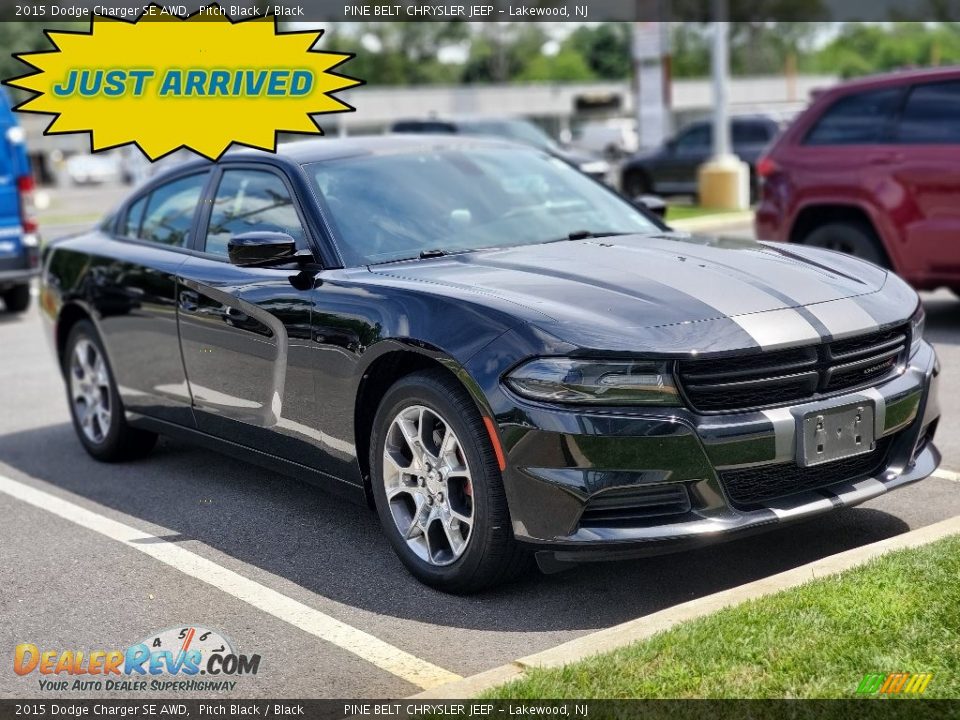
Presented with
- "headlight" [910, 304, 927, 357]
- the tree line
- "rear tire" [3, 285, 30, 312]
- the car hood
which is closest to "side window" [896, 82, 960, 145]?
the car hood

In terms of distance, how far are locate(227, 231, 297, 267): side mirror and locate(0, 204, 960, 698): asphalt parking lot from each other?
1161mm

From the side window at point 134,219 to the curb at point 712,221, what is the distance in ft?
41.5

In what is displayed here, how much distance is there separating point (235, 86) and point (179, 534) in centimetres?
399

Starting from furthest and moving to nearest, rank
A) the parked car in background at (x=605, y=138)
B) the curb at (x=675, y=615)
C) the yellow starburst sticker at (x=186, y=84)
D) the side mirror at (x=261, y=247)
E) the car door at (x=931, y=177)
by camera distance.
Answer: the parked car in background at (x=605, y=138) < the car door at (x=931, y=177) < the yellow starburst sticker at (x=186, y=84) < the side mirror at (x=261, y=247) < the curb at (x=675, y=615)

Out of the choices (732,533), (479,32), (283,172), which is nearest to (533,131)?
(283,172)

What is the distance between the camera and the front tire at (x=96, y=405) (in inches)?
280

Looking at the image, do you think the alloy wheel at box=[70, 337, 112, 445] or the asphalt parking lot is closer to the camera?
the asphalt parking lot

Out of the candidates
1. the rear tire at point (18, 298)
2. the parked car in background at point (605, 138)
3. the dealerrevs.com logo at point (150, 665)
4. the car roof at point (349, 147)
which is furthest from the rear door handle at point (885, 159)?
the parked car in background at point (605, 138)

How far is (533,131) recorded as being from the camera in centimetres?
2419

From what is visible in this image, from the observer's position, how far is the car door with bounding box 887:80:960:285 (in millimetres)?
9172

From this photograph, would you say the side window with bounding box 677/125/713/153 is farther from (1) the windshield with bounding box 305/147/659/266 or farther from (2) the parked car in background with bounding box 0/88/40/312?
(1) the windshield with bounding box 305/147/659/266

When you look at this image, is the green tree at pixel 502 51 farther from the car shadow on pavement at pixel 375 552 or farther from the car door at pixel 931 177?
the car shadow on pavement at pixel 375 552

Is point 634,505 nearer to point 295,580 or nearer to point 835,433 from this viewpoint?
point 835,433

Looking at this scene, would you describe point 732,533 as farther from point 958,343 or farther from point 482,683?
point 958,343
